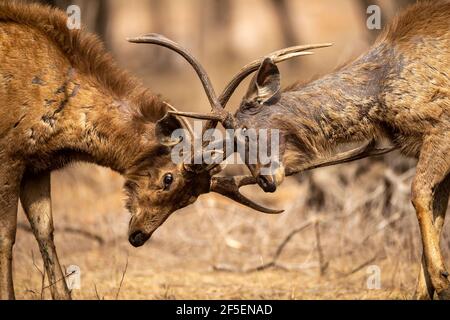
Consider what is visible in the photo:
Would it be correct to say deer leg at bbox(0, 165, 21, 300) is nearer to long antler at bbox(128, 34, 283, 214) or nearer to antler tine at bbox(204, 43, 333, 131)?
long antler at bbox(128, 34, 283, 214)

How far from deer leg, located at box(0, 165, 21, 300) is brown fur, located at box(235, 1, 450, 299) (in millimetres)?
1997

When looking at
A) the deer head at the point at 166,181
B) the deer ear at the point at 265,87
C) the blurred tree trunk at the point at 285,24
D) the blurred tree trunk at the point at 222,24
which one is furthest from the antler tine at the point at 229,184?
the blurred tree trunk at the point at 222,24

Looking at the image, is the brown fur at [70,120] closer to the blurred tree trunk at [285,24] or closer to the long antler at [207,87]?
the long antler at [207,87]

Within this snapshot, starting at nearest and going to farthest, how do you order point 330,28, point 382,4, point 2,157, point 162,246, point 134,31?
point 2,157 < point 162,246 < point 382,4 < point 330,28 < point 134,31

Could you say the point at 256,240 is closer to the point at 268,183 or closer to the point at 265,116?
the point at 265,116

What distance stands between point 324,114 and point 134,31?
26507 millimetres

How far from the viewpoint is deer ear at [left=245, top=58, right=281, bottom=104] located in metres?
7.89

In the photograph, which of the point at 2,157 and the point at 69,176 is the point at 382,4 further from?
the point at 2,157

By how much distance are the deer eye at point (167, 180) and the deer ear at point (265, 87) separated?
95 cm

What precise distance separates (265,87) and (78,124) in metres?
1.64

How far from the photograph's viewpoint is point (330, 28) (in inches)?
1241

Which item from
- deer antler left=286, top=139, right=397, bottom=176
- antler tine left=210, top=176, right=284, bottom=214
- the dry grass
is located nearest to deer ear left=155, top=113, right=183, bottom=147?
antler tine left=210, top=176, right=284, bottom=214

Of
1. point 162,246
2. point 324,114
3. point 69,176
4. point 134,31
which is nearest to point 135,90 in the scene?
point 324,114

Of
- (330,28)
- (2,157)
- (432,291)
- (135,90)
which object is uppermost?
(330,28)
